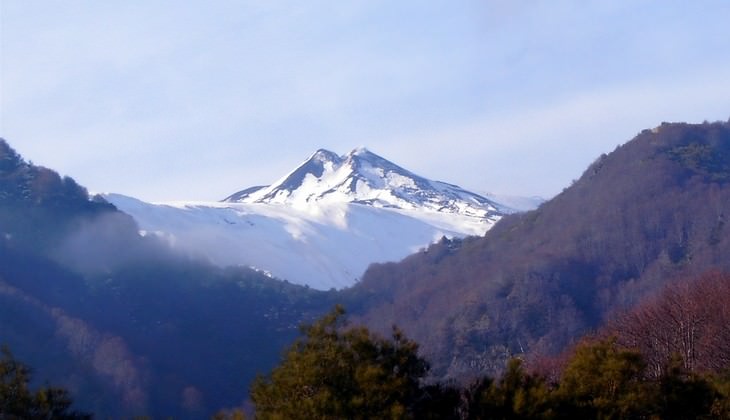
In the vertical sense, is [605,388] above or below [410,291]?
above

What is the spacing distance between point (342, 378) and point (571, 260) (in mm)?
51026

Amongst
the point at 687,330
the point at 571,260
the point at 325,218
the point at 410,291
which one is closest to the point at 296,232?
the point at 325,218

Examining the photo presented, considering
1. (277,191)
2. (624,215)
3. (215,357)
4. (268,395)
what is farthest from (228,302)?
(277,191)

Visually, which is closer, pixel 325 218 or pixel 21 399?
pixel 21 399

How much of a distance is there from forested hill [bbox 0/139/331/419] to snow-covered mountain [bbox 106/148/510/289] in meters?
8.08

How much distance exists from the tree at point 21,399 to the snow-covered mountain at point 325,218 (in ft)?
188

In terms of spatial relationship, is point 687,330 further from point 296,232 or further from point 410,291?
point 296,232

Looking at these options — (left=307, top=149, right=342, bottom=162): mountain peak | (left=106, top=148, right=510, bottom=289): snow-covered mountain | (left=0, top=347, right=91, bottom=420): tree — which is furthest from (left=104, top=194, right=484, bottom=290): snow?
(left=0, top=347, right=91, bottom=420): tree

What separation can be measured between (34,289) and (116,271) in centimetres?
876

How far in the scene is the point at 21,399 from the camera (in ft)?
44.0

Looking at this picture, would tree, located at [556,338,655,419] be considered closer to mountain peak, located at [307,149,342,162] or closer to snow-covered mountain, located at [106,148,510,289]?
snow-covered mountain, located at [106,148,510,289]

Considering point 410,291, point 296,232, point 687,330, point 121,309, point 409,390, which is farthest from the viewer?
point 296,232

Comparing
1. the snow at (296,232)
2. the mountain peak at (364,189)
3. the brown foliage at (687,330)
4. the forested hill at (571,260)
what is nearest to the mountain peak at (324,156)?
the mountain peak at (364,189)

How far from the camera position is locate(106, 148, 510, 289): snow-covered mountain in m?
81.7
